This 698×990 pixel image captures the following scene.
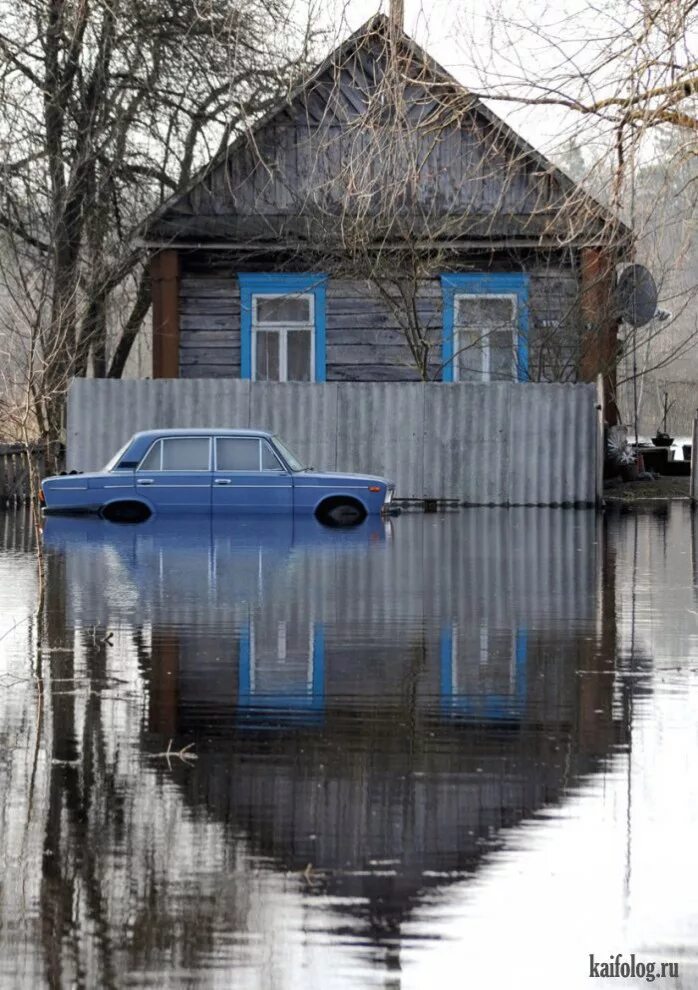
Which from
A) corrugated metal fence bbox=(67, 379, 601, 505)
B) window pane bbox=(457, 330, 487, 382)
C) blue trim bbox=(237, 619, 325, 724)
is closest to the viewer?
blue trim bbox=(237, 619, 325, 724)

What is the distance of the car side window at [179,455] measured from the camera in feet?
71.9

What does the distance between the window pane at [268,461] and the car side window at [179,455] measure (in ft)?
2.47

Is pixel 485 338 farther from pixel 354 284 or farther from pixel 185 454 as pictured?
pixel 185 454

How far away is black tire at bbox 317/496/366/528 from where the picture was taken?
21656mm

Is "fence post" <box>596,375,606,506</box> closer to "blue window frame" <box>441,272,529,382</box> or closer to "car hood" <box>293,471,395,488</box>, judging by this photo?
"blue window frame" <box>441,272,529,382</box>

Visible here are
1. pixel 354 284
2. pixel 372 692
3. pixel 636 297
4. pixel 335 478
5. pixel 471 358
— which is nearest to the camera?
pixel 372 692

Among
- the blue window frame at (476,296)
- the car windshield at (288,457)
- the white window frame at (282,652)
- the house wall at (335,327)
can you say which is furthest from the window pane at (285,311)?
the white window frame at (282,652)

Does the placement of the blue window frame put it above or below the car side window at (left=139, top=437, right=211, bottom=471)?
above

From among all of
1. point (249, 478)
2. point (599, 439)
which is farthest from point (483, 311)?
point (249, 478)

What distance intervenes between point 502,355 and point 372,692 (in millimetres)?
20944

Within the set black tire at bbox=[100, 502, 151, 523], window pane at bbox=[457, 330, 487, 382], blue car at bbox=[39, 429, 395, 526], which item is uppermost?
window pane at bbox=[457, 330, 487, 382]

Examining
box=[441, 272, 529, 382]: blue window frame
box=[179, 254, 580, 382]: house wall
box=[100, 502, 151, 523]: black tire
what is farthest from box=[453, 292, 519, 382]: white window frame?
box=[100, 502, 151, 523]: black tire

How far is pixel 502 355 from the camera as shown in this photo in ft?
93.4

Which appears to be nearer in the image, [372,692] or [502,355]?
[372,692]
